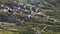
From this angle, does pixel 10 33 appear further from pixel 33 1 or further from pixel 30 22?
pixel 33 1

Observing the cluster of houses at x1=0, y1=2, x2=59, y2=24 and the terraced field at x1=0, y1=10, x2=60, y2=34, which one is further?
the cluster of houses at x1=0, y1=2, x2=59, y2=24

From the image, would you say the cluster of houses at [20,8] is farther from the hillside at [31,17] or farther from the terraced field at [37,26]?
the terraced field at [37,26]

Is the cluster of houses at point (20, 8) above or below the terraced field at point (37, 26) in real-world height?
above

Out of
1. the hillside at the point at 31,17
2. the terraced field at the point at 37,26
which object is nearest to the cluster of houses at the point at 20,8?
the hillside at the point at 31,17

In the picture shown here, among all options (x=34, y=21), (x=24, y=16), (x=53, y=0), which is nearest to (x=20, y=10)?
(x=24, y=16)

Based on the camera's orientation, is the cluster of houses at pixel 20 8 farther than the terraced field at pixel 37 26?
Yes

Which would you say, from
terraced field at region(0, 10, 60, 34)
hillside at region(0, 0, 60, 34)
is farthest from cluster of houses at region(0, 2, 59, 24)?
terraced field at region(0, 10, 60, 34)

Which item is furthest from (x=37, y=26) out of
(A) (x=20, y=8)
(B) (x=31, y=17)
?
(A) (x=20, y=8)

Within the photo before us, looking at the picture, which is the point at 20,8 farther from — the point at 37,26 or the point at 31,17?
the point at 37,26

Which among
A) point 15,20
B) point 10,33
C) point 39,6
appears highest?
point 39,6

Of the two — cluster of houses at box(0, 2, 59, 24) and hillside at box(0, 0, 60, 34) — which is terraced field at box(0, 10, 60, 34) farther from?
cluster of houses at box(0, 2, 59, 24)

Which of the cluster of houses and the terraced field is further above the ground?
the cluster of houses
